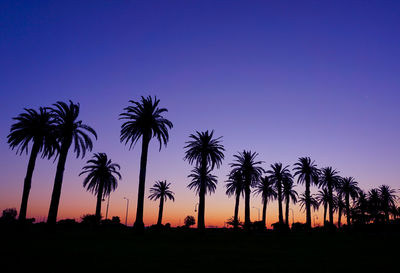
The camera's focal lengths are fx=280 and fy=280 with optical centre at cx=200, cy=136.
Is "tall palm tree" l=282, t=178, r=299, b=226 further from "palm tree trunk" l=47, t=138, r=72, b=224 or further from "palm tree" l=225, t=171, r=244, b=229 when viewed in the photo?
"palm tree trunk" l=47, t=138, r=72, b=224

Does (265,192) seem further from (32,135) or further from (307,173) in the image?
(32,135)

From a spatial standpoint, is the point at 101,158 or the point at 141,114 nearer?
the point at 141,114

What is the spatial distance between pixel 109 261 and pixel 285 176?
52961 mm

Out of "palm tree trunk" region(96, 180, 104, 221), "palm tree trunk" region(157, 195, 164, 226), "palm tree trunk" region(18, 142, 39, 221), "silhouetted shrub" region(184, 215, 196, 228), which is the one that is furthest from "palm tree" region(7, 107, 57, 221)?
"silhouetted shrub" region(184, 215, 196, 228)

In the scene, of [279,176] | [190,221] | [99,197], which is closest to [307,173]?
[279,176]

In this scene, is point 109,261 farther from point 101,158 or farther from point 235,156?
point 235,156

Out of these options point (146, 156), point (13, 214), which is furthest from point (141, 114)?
point (13, 214)

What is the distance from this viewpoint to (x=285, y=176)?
196ft

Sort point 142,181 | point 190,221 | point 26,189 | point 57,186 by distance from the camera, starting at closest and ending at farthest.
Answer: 1. point 57,186
2. point 26,189
3. point 142,181
4. point 190,221

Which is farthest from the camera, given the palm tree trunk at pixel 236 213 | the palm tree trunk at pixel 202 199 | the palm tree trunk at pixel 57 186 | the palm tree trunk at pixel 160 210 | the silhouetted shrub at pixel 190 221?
the silhouetted shrub at pixel 190 221

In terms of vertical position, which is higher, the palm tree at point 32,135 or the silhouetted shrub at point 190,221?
the palm tree at point 32,135

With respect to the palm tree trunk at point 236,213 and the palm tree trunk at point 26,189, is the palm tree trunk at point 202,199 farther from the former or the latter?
the palm tree trunk at point 26,189

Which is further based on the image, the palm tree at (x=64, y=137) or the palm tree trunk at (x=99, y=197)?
the palm tree trunk at (x=99, y=197)

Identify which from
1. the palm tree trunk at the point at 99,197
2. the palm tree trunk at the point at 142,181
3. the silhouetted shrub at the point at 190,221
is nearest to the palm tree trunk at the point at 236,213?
the palm tree trunk at the point at 99,197
